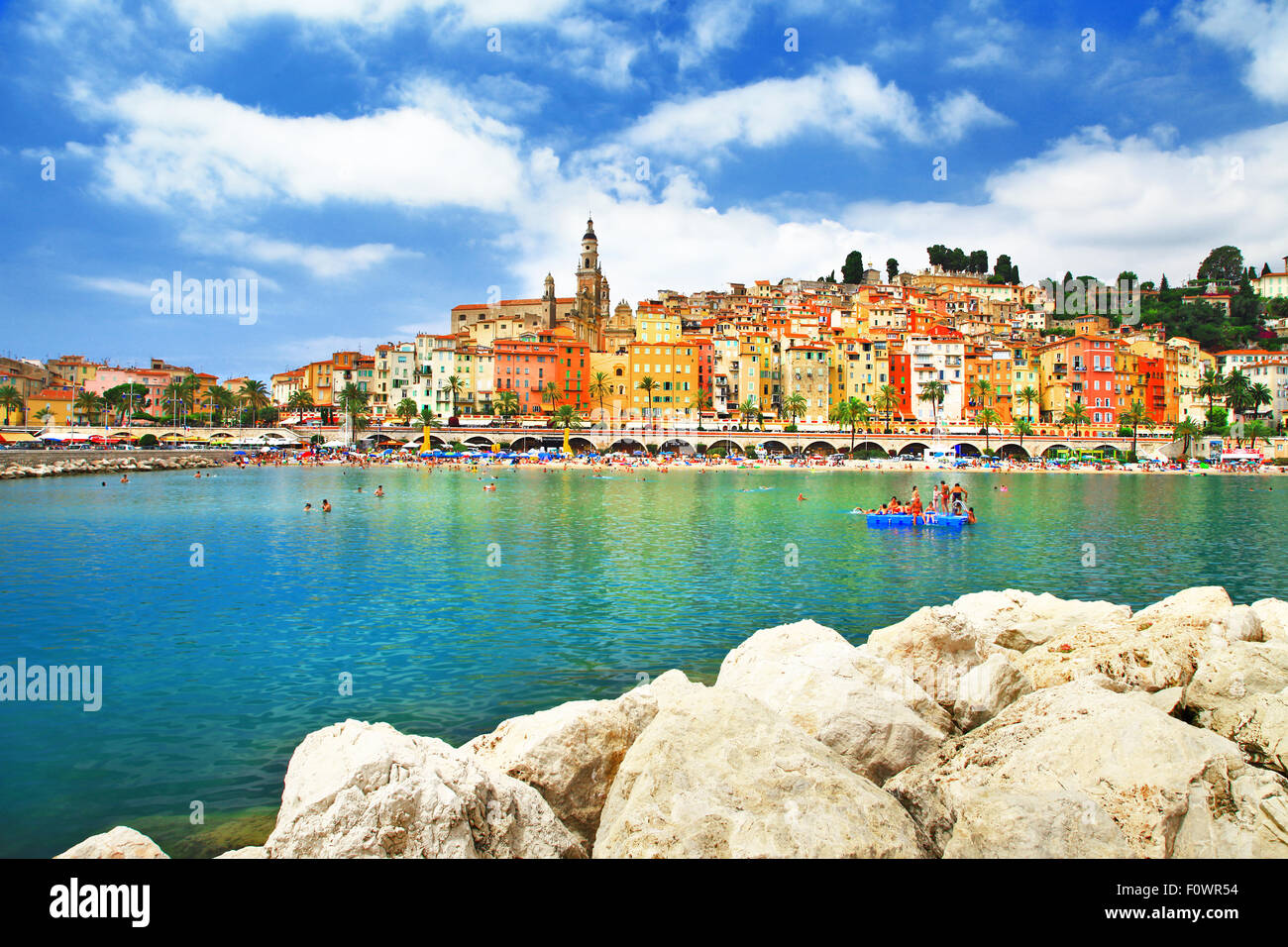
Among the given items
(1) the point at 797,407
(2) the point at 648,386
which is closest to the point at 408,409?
(2) the point at 648,386

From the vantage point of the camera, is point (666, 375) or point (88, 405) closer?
point (88, 405)

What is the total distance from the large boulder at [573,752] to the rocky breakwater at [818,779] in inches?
0.7

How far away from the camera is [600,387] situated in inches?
4914

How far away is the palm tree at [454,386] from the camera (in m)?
127

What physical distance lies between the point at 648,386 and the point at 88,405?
8470 centimetres

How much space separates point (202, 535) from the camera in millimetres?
30406

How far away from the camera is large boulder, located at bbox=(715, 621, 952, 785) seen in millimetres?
7086

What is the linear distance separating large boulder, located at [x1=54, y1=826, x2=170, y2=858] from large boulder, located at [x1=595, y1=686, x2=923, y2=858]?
2990 mm

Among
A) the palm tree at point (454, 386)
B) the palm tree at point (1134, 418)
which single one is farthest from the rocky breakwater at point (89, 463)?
the palm tree at point (1134, 418)

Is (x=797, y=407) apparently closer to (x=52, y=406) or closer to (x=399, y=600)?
(x=399, y=600)

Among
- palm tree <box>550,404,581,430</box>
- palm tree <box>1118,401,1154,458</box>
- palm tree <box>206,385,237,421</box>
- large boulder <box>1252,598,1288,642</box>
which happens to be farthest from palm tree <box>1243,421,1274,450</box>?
palm tree <box>206,385,237,421</box>

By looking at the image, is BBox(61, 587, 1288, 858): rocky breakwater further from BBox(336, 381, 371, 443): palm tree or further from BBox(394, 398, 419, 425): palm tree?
BBox(394, 398, 419, 425): palm tree
